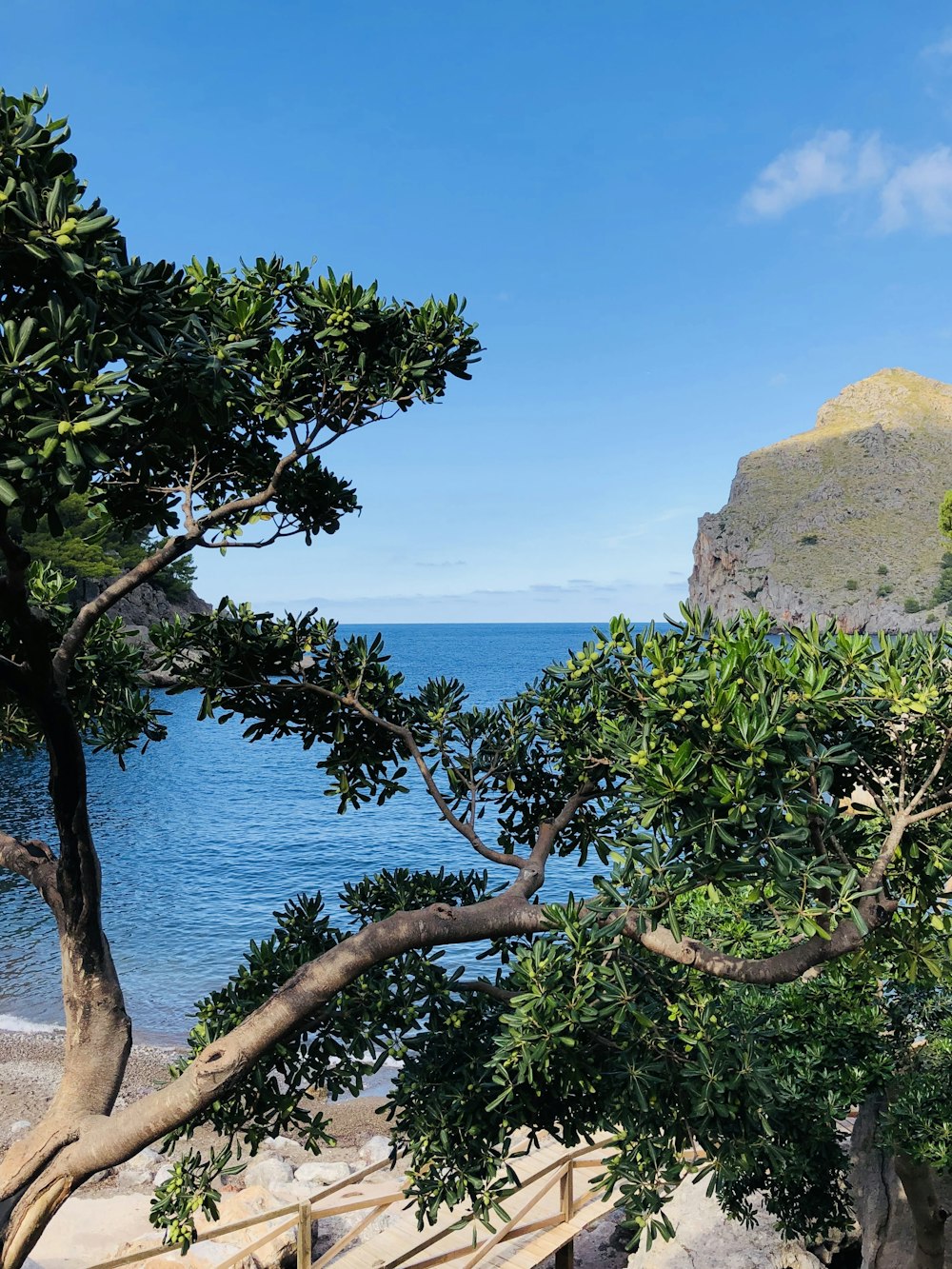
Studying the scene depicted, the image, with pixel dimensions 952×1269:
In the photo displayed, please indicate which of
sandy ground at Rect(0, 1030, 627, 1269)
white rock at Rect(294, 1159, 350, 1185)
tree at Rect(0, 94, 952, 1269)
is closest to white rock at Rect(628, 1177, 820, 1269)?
tree at Rect(0, 94, 952, 1269)

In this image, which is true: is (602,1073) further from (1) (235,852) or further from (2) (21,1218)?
(1) (235,852)

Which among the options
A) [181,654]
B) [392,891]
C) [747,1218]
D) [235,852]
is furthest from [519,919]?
[235,852]

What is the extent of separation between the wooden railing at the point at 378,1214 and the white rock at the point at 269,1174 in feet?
8.23

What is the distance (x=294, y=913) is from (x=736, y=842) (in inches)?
160

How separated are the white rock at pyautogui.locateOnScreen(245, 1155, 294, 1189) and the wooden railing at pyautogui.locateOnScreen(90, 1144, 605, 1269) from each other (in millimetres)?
2507

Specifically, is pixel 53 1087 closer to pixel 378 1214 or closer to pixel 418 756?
pixel 378 1214

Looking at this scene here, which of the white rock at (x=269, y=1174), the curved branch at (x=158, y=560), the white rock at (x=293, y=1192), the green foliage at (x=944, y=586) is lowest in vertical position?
the white rock at (x=269, y=1174)

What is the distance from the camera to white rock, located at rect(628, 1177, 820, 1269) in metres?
9.53

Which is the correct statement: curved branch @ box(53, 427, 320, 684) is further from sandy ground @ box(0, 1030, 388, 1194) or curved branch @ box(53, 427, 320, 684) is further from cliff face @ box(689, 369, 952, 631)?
cliff face @ box(689, 369, 952, 631)

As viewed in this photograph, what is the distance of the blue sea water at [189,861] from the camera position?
79.2ft

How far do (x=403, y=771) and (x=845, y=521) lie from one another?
12916cm

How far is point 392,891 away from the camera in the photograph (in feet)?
23.2

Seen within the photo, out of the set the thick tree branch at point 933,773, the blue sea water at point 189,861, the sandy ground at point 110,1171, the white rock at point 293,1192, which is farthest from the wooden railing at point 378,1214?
the blue sea water at point 189,861

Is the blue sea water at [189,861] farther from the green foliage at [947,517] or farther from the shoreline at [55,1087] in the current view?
the green foliage at [947,517]
